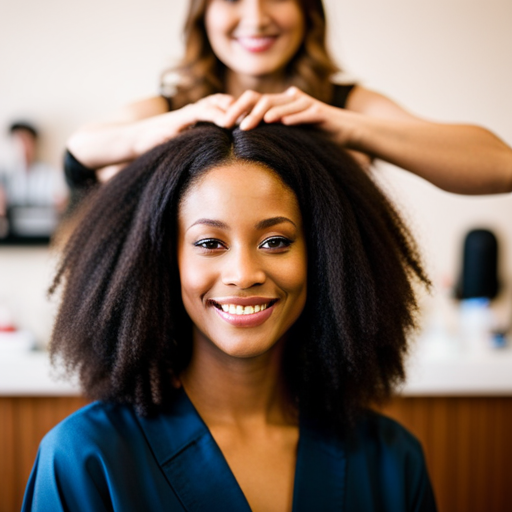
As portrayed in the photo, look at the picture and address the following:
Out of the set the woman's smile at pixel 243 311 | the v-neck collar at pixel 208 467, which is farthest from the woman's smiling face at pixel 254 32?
the v-neck collar at pixel 208 467

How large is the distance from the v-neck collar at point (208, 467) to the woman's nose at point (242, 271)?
27 cm

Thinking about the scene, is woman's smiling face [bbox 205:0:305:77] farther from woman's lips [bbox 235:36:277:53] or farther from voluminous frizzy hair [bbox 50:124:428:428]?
voluminous frizzy hair [bbox 50:124:428:428]

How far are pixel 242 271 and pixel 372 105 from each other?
720 mm

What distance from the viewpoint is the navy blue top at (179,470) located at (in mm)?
936

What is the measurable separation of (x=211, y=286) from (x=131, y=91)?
2193mm

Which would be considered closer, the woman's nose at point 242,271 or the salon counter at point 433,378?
the woman's nose at point 242,271

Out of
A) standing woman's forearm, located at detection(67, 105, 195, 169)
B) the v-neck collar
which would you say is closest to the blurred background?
standing woman's forearm, located at detection(67, 105, 195, 169)

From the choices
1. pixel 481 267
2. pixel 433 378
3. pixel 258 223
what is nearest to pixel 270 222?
pixel 258 223

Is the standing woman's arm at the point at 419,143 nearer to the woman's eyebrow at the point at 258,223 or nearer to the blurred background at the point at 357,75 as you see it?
the woman's eyebrow at the point at 258,223

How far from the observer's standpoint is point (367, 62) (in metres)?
2.90

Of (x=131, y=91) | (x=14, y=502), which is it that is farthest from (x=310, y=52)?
(x=14, y=502)

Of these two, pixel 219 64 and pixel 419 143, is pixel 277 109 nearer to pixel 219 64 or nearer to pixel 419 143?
pixel 419 143

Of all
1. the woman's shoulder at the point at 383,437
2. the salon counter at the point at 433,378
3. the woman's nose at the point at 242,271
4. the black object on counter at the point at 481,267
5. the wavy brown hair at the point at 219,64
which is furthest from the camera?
the black object on counter at the point at 481,267

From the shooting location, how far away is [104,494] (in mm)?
949
